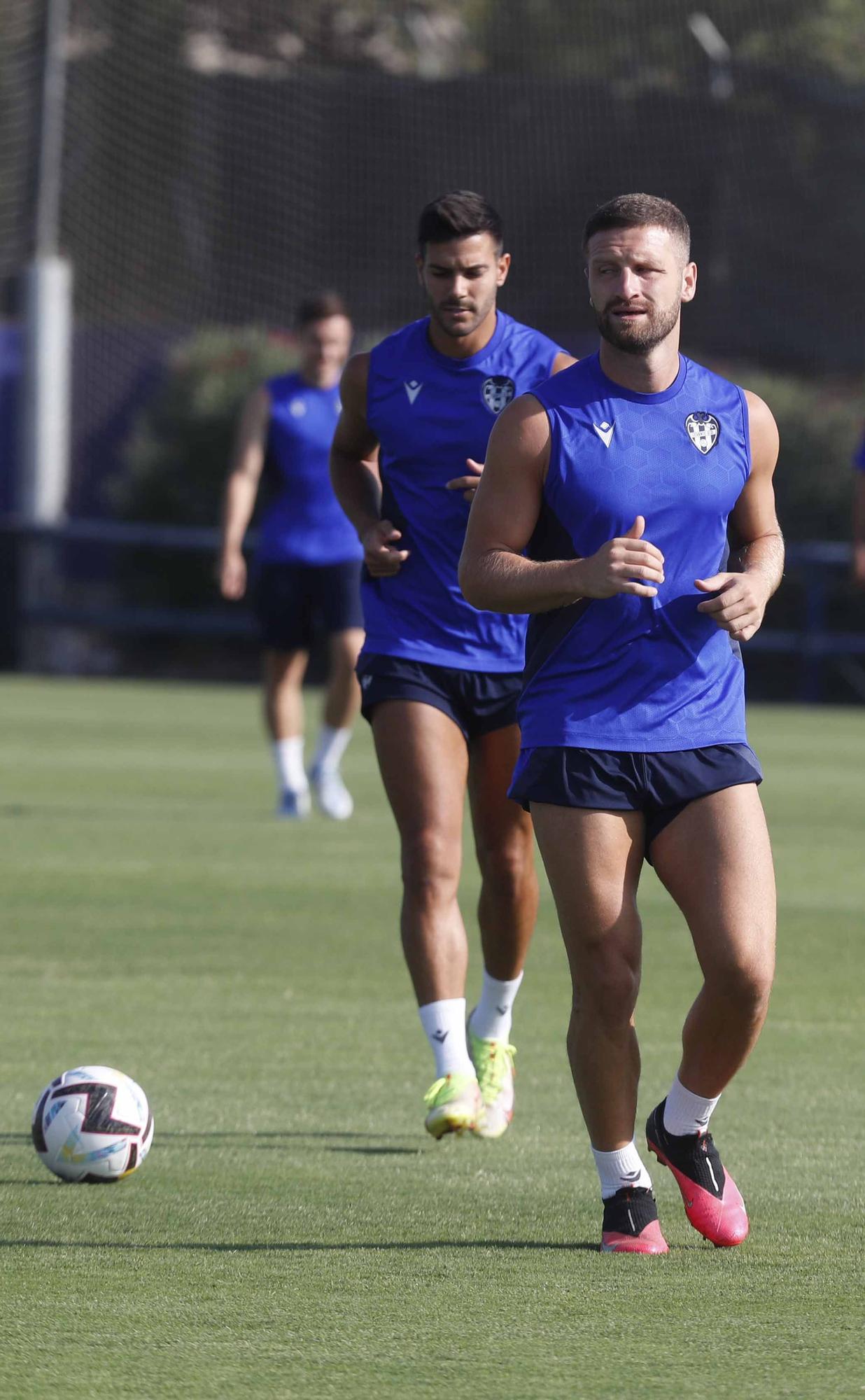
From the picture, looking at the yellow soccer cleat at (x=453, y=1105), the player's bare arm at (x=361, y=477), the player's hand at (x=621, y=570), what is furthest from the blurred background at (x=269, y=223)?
the player's hand at (x=621, y=570)

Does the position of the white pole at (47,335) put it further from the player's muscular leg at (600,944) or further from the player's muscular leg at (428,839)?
the player's muscular leg at (600,944)

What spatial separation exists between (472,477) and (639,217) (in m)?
1.57

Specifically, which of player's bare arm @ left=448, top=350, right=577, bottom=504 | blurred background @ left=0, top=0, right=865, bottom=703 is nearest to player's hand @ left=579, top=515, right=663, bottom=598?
player's bare arm @ left=448, top=350, right=577, bottom=504

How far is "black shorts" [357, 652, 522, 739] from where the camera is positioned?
6023 mm

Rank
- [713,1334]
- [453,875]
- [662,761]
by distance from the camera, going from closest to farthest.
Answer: [713,1334]
[662,761]
[453,875]

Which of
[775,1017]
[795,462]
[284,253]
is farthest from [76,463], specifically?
[775,1017]

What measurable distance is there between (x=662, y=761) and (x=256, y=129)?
2806 cm

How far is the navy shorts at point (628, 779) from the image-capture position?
4.45 metres

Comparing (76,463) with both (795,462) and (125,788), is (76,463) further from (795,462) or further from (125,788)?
(125,788)

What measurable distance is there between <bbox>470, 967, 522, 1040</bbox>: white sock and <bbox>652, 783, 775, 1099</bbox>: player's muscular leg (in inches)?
64.5

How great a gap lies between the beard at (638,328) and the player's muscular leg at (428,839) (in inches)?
66.7

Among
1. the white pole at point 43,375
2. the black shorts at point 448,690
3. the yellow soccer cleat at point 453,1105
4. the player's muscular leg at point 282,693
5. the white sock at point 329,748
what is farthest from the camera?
the white pole at point 43,375

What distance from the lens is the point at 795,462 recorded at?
26.4m

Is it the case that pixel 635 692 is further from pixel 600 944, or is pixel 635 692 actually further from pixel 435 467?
pixel 435 467
